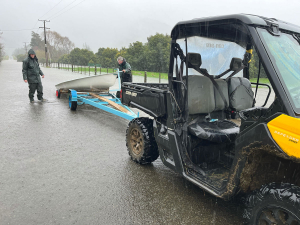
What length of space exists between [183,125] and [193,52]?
98 centimetres

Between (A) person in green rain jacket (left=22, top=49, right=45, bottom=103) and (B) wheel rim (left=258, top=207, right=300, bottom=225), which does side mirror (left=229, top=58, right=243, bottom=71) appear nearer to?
(B) wheel rim (left=258, top=207, right=300, bottom=225)

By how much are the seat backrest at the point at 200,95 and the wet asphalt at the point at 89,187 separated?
110cm

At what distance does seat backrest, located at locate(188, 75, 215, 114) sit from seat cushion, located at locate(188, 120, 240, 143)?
0.69ft

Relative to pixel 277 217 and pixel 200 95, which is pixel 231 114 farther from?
→ pixel 277 217

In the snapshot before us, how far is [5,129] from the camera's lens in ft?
19.9

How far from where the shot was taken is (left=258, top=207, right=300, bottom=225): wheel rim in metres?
1.92

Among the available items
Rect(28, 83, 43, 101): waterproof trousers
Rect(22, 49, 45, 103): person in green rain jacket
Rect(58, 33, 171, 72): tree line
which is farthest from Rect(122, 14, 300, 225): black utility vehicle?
Rect(58, 33, 171, 72): tree line

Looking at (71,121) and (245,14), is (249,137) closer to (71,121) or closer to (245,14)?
(245,14)

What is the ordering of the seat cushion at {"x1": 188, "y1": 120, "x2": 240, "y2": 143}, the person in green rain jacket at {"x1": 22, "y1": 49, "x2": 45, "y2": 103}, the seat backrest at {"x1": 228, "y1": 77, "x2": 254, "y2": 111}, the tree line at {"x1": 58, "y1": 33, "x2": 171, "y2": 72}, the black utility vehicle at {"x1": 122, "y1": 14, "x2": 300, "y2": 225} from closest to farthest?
the black utility vehicle at {"x1": 122, "y1": 14, "x2": 300, "y2": 225}, the seat cushion at {"x1": 188, "y1": 120, "x2": 240, "y2": 143}, the seat backrest at {"x1": 228, "y1": 77, "x2": 254, "y2": 111}, the person in green rain jacket at {"x1": 22, "y1": 49, "x2": 45, "y2": 103}, the tree line at {"x1": 58, "y1": 33, "x2": 171, "y2": 72}

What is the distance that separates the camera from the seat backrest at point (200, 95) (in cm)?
337

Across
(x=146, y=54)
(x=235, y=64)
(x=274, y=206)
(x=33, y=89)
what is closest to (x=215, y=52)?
(x=235, y=64)

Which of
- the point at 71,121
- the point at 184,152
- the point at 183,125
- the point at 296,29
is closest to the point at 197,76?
the point at 183,125

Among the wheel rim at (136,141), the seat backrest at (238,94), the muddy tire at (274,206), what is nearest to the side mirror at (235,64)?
the seat backrest at (238,94)

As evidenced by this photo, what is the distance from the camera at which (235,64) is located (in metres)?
3.80
